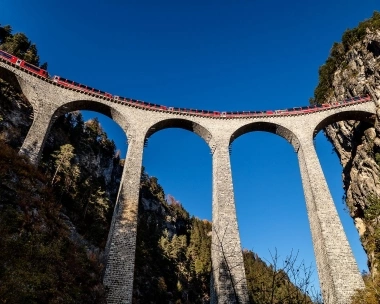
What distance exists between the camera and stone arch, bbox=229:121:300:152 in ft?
91.6

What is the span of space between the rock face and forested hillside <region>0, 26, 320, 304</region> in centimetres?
1086

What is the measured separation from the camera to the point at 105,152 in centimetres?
5675

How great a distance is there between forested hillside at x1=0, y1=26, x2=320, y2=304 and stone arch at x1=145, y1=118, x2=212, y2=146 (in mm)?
10076

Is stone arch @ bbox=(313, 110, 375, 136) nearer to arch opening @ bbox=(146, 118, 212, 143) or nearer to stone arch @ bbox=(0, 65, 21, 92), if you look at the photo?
arch opening @ bbox=(146, 118, 212, 143)

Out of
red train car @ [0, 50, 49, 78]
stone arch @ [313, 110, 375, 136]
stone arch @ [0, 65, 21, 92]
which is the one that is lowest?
stone arch @ [0, 65, 21, 92]

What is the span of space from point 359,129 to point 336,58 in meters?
10.5

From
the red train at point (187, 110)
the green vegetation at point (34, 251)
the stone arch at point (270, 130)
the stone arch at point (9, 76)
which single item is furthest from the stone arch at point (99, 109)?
Answer: the stone arch at point (270, 130)

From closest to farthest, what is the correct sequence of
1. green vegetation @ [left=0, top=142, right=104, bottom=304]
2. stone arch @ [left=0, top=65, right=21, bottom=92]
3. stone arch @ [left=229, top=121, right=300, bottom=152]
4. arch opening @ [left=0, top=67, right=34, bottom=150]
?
1. green vegetation @ [left=0, top=142, right=104, bottom=304]
2. stone arch @ [left=0, top=65, right=21, bottom=92]
3. stone arch @ [left=229, top=121, right=300, bottom=152]
4. arch opening @ [left=0, top=67, right=34, bottom=150]

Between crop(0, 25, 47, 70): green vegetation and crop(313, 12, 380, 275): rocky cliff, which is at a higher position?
crop(0, 25, 47, 70): green vegetation

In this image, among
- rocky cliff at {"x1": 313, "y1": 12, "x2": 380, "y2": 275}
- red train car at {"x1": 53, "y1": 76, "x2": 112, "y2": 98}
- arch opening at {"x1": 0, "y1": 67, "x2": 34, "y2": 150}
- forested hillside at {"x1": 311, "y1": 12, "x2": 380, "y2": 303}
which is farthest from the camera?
arch opening at {"x1": 0, "y1": 67, "x2": 34, "y2": 150}

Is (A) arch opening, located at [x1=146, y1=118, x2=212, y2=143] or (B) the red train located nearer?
(B) the red train

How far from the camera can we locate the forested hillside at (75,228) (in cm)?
1202

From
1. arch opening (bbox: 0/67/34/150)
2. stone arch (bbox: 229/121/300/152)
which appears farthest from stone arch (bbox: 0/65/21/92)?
stone arch (bbox: 229/121/300/152)

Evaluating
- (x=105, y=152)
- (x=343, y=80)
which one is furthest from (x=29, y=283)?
(x=105, y=152)
